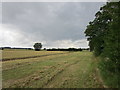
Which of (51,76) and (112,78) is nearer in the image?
(112,78)

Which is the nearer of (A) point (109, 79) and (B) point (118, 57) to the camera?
(B) point (118, 57)

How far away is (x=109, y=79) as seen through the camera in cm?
989

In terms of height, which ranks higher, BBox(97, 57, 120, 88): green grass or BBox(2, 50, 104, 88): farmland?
BBox(97, 57, 120, 88): green grass

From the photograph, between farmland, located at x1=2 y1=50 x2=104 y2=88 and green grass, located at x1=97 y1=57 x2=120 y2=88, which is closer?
green grass, located at x1=97 y1=57 x2=120 y2=88

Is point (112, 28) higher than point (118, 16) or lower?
lower

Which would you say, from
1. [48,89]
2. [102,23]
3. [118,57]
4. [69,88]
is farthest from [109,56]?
[102,23]

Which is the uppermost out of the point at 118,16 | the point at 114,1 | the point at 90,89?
the point at 114,1

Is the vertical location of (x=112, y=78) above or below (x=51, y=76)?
above

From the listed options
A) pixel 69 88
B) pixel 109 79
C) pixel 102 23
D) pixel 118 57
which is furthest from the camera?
pixel 102 23

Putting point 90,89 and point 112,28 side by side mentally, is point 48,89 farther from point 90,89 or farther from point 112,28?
point 112,28

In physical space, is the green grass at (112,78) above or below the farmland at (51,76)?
above

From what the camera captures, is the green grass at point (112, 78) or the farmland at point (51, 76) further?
the farmland at point (51, 76)

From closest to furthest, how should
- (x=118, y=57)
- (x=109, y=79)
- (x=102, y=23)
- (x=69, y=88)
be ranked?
1. (x=118, y=57)
2. (x=109, y=79)
3. (x=69, y=88)
4. (x=102, y=23)

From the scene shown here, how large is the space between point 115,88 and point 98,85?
1.91m
